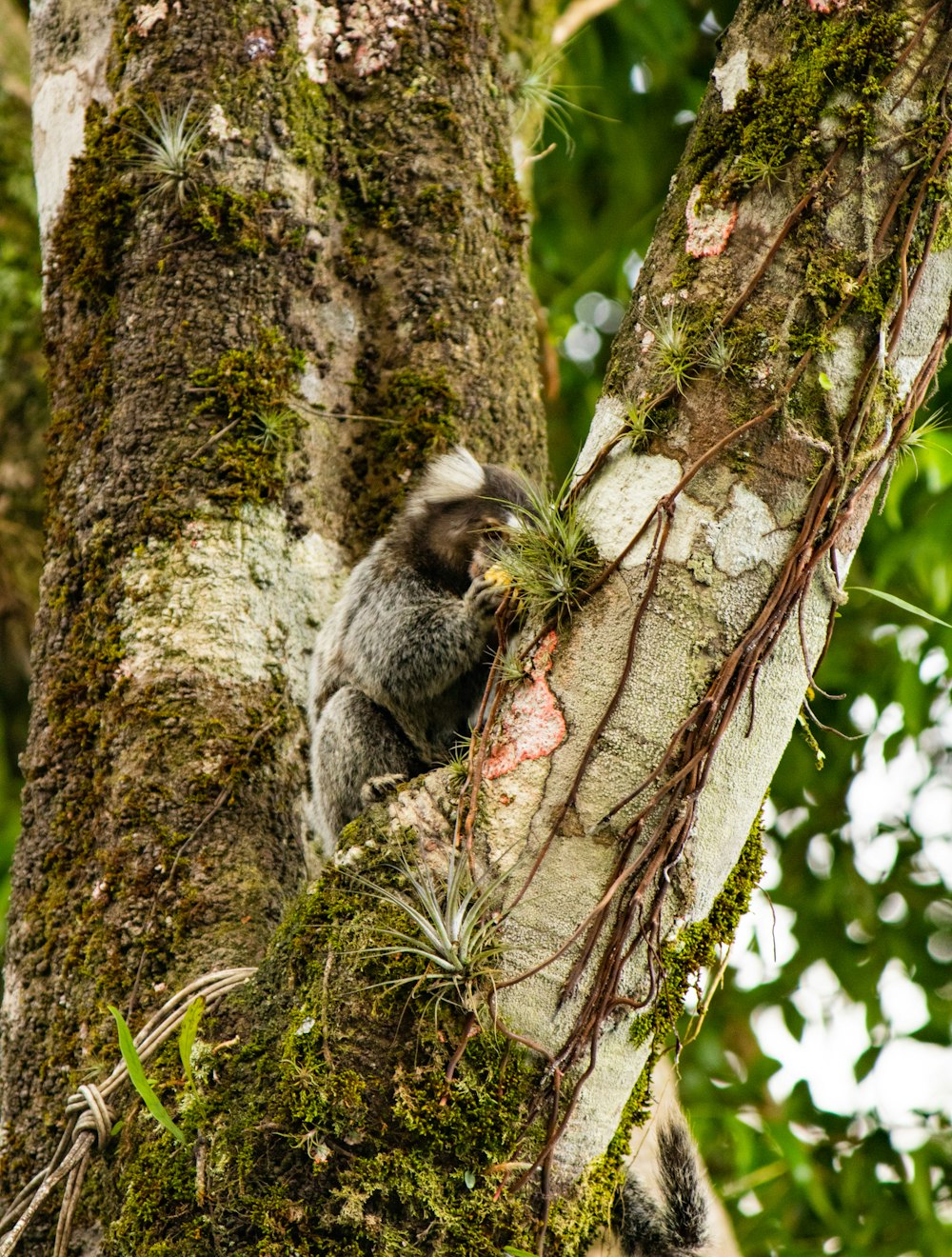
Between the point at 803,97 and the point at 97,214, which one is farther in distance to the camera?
the point at 97,214

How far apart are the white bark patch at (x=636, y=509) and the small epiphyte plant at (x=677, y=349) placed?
15 centimetres

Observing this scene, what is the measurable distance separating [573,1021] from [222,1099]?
65cm

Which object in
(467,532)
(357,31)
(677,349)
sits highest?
(357,31)

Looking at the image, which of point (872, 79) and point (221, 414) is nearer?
point (872, 79)

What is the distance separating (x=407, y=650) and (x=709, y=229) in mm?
1583

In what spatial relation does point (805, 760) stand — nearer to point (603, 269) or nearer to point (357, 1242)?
point (603, 269)

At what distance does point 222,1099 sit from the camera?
2145mm

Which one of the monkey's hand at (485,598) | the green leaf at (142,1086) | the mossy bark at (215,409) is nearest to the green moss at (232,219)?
the mossy bark at (215,409)

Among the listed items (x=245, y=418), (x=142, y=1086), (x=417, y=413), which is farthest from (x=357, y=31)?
(x=142, y=1086)

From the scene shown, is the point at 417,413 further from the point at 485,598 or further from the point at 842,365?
the point at 842,365

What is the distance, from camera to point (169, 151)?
131 inches

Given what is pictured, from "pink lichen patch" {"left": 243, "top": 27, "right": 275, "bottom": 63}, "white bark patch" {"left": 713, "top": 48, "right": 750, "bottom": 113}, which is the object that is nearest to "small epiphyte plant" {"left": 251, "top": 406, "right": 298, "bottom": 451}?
"pink lichen patch" {"left": 243, "top": 27, "right": 275, "bottom": 63}

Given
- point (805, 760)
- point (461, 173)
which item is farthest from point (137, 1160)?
point (805, 760)

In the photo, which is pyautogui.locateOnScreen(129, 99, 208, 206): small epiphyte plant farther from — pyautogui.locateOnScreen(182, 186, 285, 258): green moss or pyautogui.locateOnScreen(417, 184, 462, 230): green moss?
pyautogui.locateOnScreen(417, 184, 462, 230): green moss
